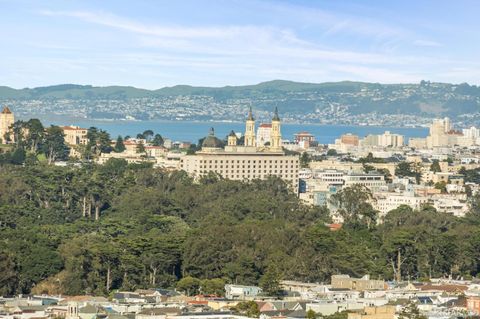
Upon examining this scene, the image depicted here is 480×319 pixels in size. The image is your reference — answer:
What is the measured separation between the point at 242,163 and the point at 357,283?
4652cm

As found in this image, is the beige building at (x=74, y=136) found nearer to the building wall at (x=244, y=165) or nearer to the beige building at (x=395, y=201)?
the building wall at (x=244, y=165)

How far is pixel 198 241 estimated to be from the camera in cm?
5662

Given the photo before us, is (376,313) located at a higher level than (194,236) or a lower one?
higher

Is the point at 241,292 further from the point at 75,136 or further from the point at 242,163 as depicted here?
the point at 75,136

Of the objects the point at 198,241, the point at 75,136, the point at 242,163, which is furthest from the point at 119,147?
the point at 198,241

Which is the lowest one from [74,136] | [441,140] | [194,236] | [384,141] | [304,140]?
[384,141]

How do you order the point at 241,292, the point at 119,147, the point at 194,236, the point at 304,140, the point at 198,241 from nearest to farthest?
the point at 241,292 < the point at 198,241 < the point at 194,236 < the point at 119,147 < the point at 304,140

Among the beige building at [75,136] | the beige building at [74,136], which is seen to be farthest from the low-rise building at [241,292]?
the beige building at [75,136]

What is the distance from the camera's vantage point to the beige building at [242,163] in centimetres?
9688

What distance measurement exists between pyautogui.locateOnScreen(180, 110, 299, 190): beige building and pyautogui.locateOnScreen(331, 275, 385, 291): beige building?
4211 centimetres

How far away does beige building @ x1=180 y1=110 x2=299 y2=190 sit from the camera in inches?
3814

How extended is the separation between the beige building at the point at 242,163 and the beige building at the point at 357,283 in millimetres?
42107

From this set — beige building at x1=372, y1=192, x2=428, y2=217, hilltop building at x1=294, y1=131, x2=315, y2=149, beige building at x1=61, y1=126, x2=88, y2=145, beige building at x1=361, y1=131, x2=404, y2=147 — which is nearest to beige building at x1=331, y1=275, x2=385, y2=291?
beige building at x1=372, y1=192, x2=428, y2=217

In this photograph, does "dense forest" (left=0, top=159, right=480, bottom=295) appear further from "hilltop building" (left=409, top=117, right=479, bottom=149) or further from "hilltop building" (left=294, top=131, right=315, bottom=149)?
"hilltop building" (left=409, top=117, right=479, bottom=149)
